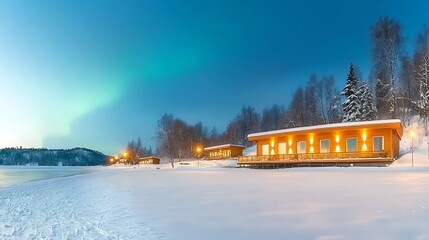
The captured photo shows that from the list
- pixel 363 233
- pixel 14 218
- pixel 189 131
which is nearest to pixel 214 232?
pixel 363 233

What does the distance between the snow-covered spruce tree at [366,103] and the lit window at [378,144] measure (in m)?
18.5

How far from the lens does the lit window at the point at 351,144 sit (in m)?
30.2

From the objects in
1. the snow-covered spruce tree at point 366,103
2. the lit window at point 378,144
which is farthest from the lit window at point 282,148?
the snow-covered spruce tree at point 366,103

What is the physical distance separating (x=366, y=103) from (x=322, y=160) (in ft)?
70.8

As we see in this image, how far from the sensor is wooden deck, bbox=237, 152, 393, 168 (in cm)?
2748

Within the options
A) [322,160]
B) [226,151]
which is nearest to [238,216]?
[322,160]

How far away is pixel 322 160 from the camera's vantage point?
30172 mm

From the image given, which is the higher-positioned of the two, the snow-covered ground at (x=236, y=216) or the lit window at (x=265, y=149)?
the lit window at (x=265, y=149)

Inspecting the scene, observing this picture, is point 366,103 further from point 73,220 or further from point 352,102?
point 73,220

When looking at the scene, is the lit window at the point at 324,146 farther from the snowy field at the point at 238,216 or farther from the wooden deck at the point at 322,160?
the snowy field at the point at 238,216

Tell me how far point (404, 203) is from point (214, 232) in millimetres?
5371

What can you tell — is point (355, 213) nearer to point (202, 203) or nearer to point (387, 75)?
point (202, 203)

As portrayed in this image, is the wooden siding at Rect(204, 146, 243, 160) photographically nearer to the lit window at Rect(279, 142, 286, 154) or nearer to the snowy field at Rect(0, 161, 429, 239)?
the lit window at Rect(279, 142, 286, 154)

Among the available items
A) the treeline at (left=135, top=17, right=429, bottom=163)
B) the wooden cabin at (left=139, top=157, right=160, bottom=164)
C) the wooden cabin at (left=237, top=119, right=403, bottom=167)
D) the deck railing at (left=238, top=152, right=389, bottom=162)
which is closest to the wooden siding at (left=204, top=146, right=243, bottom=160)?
the treeline at (left=135, top=17, right=429, bottom=163)
